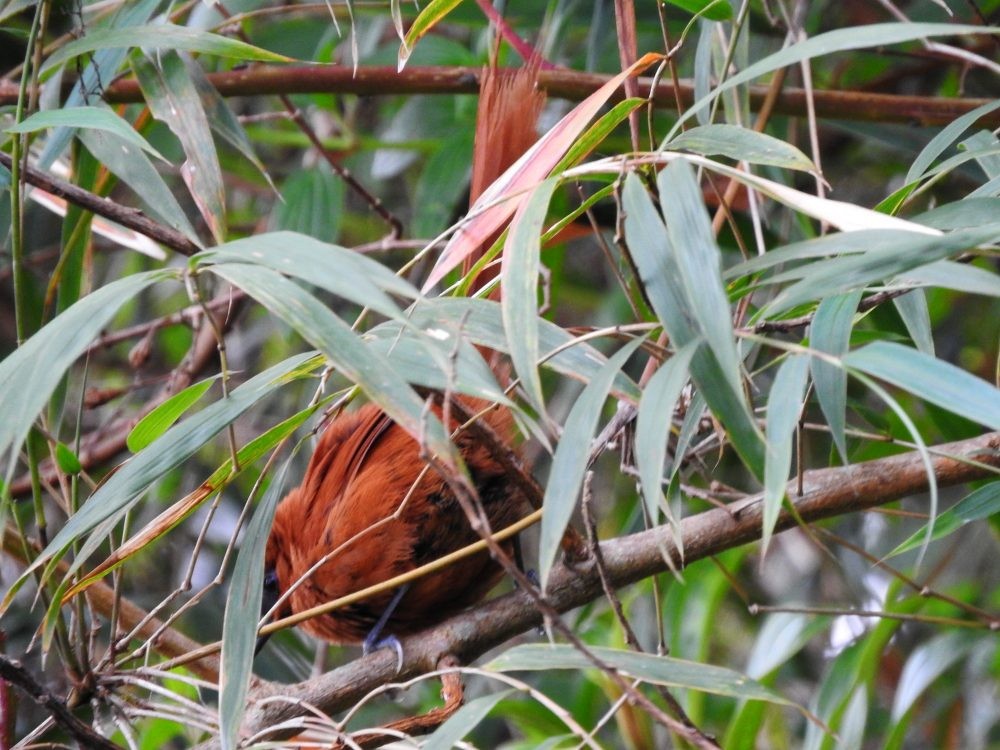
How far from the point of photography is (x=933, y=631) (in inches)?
118

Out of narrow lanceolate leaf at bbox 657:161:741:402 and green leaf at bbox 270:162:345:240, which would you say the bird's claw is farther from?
green leaf at bbox 270:162:345:240

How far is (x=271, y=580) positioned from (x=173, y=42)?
0.98 m

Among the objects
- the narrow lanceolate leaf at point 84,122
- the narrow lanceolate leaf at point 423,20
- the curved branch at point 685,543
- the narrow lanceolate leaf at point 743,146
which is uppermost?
the narrow lanceolate leaf at point 423,20

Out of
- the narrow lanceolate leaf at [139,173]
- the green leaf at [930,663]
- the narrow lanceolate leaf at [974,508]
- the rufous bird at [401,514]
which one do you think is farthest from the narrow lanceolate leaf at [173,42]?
the green leaf at [930,663]

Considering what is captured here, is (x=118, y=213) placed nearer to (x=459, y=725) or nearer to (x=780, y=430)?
(x=459, y=725)

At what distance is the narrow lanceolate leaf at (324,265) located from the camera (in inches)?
29.6

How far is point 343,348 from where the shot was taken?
0.82m

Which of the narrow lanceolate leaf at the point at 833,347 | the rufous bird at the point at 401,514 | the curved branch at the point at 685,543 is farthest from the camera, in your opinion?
the rufous bird at the point at 401,514

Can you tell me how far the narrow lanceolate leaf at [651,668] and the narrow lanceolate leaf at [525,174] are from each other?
0.38 metres

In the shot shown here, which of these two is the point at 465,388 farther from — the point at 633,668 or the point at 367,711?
the point at 367,711

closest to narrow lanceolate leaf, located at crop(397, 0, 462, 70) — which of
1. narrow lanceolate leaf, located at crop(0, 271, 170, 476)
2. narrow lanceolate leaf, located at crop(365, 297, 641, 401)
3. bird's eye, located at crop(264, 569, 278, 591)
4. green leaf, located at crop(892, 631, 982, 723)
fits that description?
narrow lanceolate leaf, located at crop(365, 297, 641, 401)

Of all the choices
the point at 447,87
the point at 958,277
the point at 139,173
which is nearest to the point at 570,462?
the point at 958,277

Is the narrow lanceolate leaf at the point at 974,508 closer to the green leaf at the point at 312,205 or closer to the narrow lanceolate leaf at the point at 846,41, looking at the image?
the narrow lanceolate leaf at the point at 846,41

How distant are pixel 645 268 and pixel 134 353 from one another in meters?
1.43
